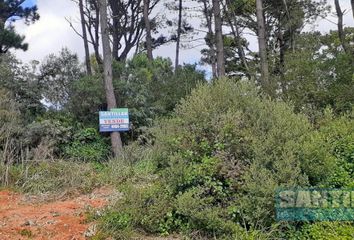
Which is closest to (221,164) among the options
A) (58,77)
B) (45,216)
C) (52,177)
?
(45,216)

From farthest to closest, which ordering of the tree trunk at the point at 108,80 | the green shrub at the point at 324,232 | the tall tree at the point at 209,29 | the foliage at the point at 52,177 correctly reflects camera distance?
the tall tree at the point at 209,29, the tree trunk at the point at 108,80, the foliage at the point at 52,177, the green shrub at the point at 324,232

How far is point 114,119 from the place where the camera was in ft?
33.9

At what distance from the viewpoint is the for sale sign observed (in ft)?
33.6

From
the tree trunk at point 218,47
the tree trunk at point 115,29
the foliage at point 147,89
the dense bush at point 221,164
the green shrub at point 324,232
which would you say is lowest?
the green shrub at point 324,232

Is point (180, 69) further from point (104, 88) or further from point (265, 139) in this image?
point (265, 139)

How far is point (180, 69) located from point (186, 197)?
1108 cm

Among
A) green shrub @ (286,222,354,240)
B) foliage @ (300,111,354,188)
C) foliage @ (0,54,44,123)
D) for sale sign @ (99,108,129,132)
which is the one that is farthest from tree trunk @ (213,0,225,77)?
green shrub @ (286,222,354,240)

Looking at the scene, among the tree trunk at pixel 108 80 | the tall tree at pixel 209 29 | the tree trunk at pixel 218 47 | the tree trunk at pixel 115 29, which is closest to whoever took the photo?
the tree trunk at pixel 108 80

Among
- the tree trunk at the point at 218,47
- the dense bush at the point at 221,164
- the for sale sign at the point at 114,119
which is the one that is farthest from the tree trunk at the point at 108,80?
the dense bush at the point at 221,164

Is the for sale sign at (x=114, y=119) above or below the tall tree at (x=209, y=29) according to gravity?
below

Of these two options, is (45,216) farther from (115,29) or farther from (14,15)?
(115,29)

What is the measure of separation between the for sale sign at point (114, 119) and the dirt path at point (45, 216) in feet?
12.0

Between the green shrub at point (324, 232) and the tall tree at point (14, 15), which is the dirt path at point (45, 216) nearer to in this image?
the green shrub at point (324, 232)

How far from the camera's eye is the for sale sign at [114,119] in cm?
1025
